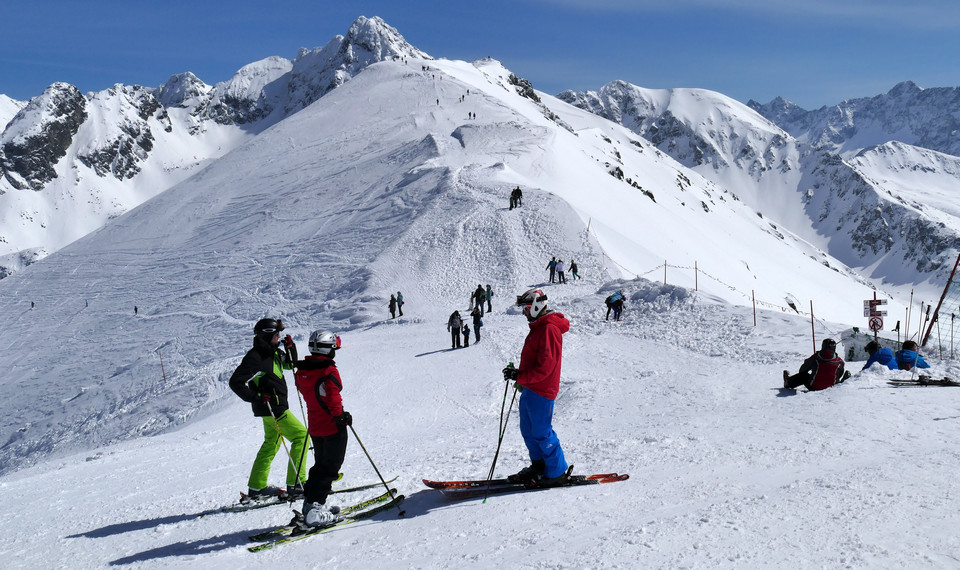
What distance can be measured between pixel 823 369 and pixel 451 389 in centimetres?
833

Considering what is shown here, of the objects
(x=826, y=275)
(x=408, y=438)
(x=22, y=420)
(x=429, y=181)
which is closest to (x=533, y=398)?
(x=408, y=438)

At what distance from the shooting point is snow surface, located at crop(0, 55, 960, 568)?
5.38m

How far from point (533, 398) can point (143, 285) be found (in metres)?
42.6

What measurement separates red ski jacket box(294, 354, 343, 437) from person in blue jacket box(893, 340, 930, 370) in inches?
418

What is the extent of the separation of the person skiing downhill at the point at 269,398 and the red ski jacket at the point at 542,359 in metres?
2.72

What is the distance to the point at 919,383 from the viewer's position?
392 inches

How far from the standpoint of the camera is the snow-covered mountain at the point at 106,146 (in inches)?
6393

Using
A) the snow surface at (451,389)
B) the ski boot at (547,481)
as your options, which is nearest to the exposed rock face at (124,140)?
the snow surface at (451,389)

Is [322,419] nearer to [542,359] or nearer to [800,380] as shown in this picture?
[542,359]

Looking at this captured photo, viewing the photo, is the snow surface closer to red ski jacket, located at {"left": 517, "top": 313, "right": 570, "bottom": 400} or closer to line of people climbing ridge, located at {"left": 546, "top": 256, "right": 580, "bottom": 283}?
line of people climbing ridge, located at {"left": 546, "top": 256, "right": 580, "bottom": 283}

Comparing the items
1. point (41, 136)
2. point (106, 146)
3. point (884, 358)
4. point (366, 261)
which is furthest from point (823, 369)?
point (41, 136)

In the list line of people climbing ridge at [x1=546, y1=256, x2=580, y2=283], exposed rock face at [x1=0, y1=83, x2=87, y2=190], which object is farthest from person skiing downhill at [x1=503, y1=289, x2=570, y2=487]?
exposed rock face at [x1=0, y1=83, x2=87, y2=190]

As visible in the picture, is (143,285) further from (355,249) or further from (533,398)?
(533,398)

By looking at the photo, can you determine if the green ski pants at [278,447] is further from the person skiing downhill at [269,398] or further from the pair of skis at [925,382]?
the pair of skis at [925,382]
